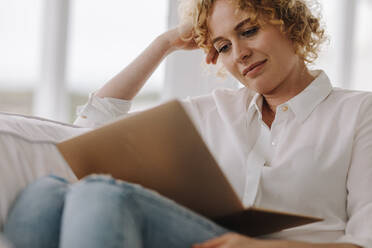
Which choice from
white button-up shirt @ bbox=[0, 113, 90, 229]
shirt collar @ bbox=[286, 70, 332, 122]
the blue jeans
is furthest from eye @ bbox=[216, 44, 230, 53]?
the blue jeans

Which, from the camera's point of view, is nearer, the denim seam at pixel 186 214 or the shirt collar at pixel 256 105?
the denim seam at pixel 186 214

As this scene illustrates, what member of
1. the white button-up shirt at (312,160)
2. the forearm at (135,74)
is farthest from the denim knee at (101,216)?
the forearm at (135,74)

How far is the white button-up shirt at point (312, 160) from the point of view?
113 centimetres

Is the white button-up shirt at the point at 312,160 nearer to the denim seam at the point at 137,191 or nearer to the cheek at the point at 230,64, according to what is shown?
the cheek at the point at 230,64

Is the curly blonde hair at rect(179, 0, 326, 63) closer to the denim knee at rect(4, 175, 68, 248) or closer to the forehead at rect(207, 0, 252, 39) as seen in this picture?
the forehead at rect(207, 0, 252, 39)

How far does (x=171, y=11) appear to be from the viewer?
221 cm

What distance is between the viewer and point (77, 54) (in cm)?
217

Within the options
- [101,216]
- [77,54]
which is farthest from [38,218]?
[77,54]

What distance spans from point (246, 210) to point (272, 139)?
1.48 feet

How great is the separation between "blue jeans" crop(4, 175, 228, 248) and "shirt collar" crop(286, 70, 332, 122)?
52cm

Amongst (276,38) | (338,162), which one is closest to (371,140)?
(338,162)

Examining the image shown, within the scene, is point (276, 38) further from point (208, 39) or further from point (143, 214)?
point (143, 214)

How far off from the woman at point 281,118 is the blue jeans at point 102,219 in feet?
0.91

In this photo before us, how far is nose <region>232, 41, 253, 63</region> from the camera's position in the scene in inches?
51.7
